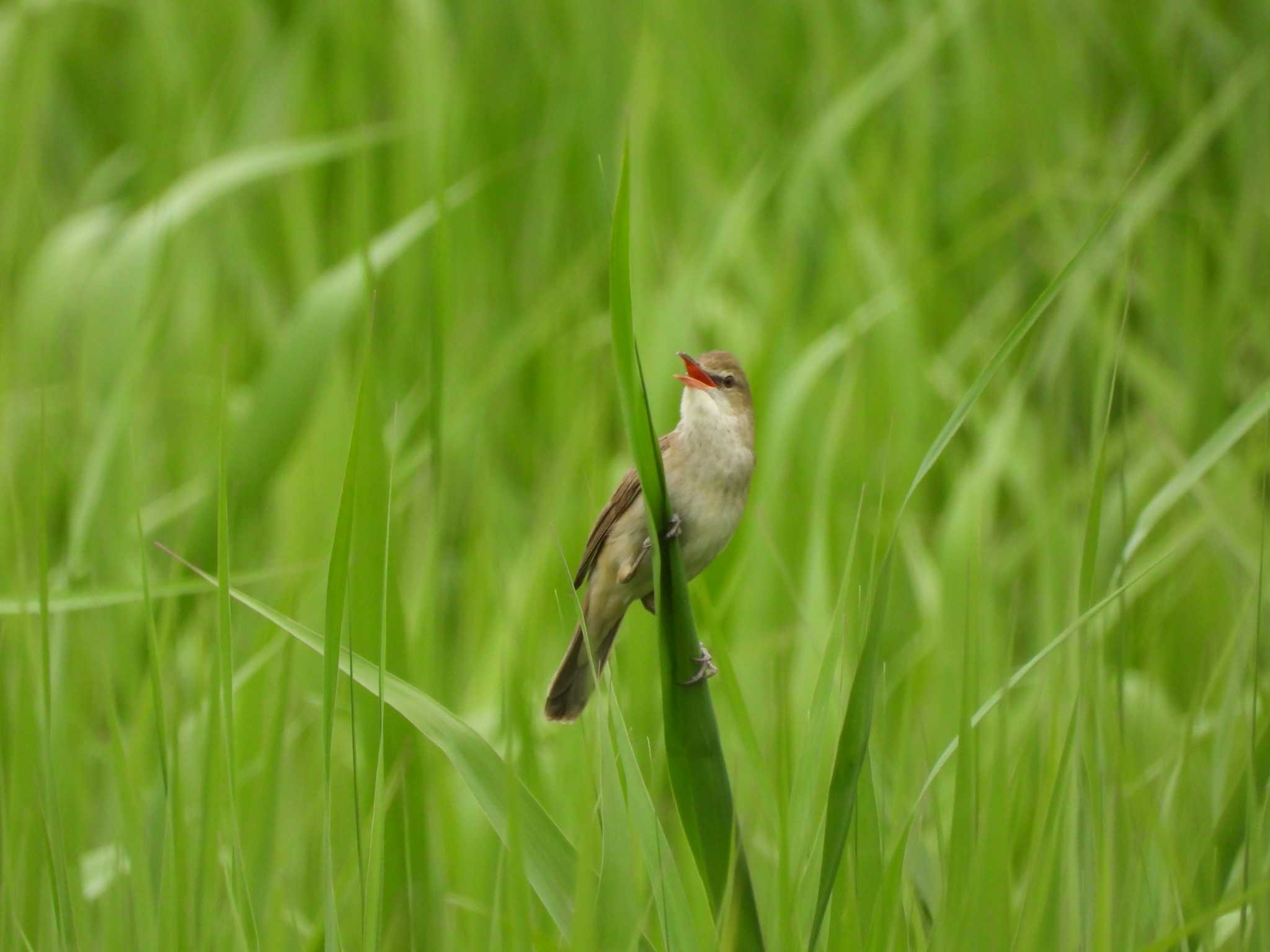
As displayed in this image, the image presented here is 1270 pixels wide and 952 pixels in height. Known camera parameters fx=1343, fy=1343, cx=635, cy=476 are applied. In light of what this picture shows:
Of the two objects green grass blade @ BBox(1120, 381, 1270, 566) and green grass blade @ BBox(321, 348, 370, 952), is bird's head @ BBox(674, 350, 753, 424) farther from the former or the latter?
green grass blade @ BBox(321, 348, 370, 952)

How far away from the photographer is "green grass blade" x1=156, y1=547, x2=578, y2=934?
151 cm

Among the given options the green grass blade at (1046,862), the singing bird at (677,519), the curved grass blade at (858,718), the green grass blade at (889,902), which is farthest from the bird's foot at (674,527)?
the green grass blade at (1046,862)

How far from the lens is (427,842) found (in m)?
2.00

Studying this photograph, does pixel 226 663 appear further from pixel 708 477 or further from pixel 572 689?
pixel 708 477

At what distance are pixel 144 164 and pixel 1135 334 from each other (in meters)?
3.29

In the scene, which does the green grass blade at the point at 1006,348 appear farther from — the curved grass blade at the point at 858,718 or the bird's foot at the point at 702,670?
the bird's foot at the point at 702,670

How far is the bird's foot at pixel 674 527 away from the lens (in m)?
1.43

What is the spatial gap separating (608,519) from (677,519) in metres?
0.25

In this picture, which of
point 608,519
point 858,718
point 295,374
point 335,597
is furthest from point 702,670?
point 295,374

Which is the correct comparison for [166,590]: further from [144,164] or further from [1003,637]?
[144,164]

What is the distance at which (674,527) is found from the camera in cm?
177

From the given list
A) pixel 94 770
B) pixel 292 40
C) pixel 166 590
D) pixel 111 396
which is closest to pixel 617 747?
pixel 166 590

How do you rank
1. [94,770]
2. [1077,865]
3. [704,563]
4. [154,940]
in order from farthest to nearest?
[94,770]
[704,563]
[1077,865]
[154,940]

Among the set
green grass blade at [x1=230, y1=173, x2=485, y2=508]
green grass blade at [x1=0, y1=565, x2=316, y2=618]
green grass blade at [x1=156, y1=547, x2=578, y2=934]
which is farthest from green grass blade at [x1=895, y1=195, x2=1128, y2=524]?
green grass blade at [x1=230, y1=173, x2=485, y2=508]
